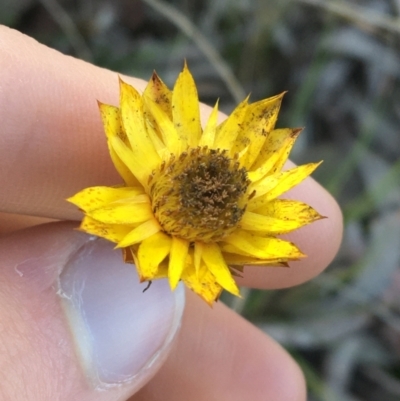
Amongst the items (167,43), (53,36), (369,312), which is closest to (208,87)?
(167,43)

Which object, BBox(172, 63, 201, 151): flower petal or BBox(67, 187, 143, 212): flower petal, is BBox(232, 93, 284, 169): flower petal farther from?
BBox(67, 187, 143, 212): flower petal

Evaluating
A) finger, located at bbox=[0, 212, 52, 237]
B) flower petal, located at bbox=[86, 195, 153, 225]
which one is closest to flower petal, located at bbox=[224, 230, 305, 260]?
flower petal, located at bbox=[86, 195, 153, 225]

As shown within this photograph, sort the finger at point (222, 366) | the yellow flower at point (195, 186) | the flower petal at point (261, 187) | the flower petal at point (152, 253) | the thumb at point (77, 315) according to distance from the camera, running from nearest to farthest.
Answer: the flower petal at point (152, 253) → the yellow flower at point (195, 186) → the flower petal at point (261, 187) → the thumb at point (77, 315) → the finger at point (222, 366)

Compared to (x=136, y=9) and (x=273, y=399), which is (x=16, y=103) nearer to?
(x=273, y=399)

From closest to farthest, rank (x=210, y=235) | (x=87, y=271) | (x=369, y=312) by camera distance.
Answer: (x=210, y=235) → (x=87, y=271) → (x=369, y=312)

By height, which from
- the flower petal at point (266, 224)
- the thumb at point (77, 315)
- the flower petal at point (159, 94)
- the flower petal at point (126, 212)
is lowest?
the thumb at point (77, 315)

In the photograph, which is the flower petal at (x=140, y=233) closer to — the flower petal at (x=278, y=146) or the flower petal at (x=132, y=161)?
the flower petal at (x=132, y=161)

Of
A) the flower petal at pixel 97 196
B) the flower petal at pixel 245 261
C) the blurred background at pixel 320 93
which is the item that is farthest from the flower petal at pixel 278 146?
the blurred background at pixel 320 93
